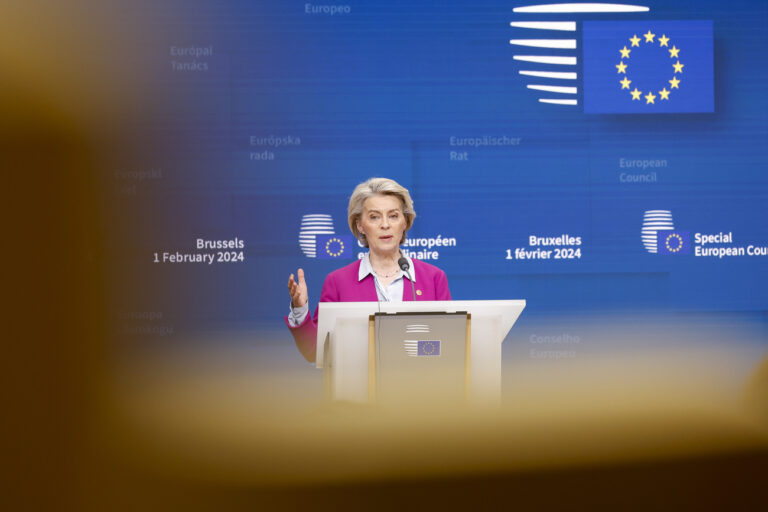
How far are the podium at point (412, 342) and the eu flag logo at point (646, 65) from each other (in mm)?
2328

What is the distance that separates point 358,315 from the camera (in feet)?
5.08

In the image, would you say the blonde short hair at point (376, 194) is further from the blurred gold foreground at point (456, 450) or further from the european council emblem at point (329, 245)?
the blurred gold foreground at point (456, 450)

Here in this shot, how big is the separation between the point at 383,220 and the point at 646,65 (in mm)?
1907

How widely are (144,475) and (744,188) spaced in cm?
357

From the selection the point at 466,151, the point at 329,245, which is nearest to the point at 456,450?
the point at 329,245

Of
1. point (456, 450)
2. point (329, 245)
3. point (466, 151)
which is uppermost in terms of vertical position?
point (466, 151)

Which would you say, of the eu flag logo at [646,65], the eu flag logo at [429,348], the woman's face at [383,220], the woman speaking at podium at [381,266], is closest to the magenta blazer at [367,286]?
the woman speaking at podium at [381,266]

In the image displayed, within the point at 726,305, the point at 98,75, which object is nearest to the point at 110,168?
the point at 98,75

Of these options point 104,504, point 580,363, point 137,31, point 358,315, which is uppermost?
point 137,31

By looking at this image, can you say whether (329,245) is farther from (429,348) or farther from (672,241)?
(429,348)

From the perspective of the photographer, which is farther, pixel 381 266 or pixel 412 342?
pixel 381 266

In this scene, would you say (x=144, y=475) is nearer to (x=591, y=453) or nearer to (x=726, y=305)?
(x=591, y=453)

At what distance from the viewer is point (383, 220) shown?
2447mm

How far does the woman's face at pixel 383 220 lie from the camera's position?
245 cm
